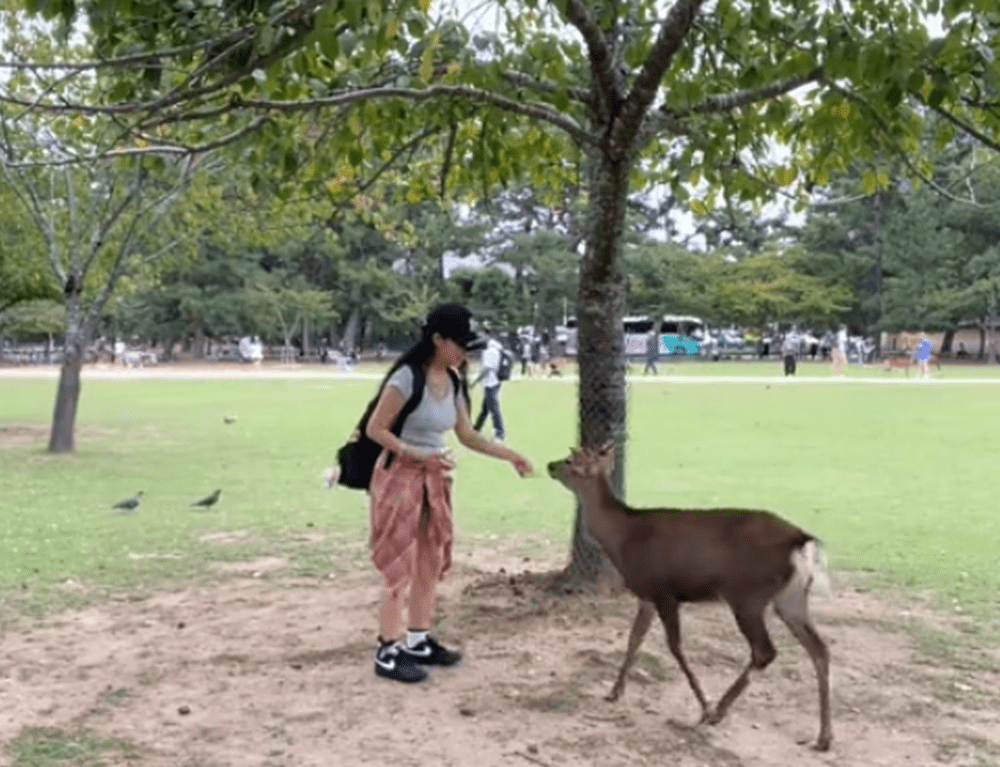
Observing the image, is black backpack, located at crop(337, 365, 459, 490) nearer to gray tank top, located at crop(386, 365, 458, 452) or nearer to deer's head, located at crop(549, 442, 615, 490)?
gray tank top, located at crop(386, 365, 458, 452)

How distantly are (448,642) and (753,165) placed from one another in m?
4.14

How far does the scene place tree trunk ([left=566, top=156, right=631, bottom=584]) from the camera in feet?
20.8

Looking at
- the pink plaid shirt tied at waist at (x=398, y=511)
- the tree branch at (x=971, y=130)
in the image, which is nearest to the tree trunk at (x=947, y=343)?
the tree branch at (x=971, y=130)

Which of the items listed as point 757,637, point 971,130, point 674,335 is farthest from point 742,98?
point 674,335

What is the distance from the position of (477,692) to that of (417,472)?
994mm

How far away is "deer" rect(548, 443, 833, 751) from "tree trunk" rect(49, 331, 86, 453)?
37.6 feet

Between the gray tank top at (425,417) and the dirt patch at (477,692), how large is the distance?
3.59ft

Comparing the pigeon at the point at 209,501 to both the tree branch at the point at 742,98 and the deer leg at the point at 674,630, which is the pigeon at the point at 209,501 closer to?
the tree branch at the point at 742,98

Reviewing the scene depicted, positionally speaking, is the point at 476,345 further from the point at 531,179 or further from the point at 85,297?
the point at 85,297

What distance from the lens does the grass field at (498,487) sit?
26.6 ft

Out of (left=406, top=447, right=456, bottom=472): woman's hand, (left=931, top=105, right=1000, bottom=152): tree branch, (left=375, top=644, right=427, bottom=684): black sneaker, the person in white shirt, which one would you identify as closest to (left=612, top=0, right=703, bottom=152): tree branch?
(left=931, top=105, right=1000, bottom=152): tree branch

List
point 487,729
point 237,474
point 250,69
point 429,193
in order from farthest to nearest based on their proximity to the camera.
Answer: point 237,474
point 429,193
point 487,729
point 250,69

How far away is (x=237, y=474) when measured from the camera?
42.7 ft

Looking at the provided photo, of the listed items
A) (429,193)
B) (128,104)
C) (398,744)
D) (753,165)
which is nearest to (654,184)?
(753,165)
